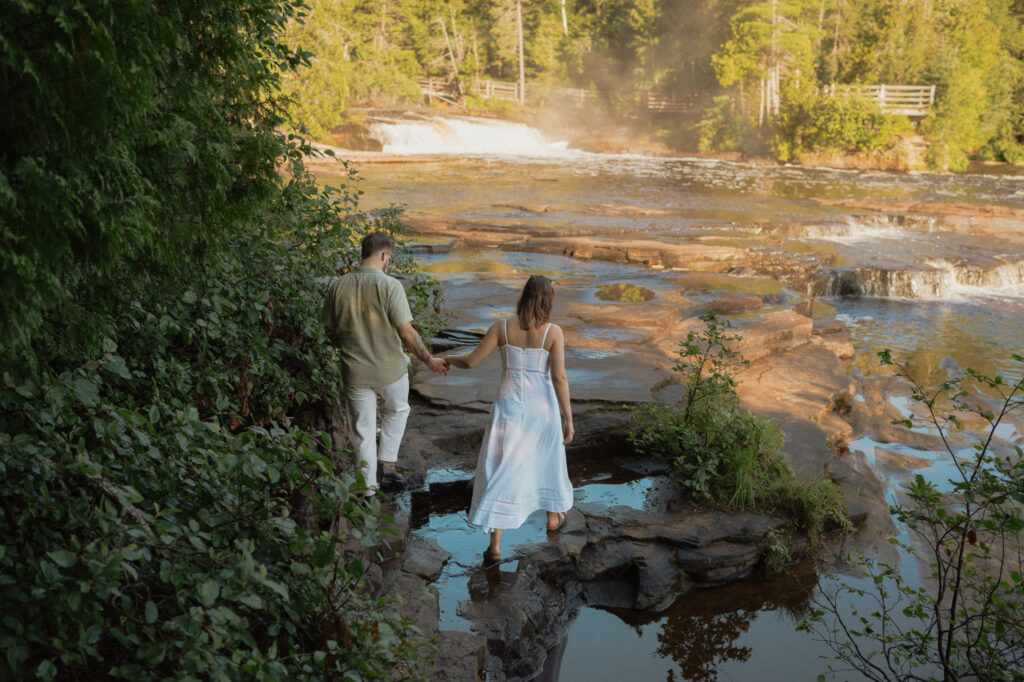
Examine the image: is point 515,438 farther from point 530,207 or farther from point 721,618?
point 530,207

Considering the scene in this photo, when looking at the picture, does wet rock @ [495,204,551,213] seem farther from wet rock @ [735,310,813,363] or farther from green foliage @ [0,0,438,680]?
green foliage @ [0,0,438,680]

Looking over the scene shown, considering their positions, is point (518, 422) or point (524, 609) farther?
point (518, 422)

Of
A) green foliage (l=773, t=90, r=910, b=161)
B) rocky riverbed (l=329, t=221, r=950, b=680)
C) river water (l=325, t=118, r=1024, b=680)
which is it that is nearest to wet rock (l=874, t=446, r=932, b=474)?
river water (l=325, t=118, r=1024, b=680)

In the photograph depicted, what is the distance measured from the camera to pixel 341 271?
649 cm

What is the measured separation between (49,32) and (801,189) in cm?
2847

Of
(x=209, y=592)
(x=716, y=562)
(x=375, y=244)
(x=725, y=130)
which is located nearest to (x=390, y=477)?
(x=375, y=244)

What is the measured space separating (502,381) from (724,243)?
13103 millimetres

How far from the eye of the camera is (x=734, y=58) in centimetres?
4403

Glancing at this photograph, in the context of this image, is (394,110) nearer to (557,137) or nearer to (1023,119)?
(557,137)

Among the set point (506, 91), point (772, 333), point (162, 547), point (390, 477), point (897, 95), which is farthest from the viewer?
point (506, 91)

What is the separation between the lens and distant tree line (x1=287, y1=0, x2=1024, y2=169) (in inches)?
1460

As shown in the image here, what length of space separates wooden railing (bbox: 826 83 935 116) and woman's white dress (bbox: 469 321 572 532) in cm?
3773

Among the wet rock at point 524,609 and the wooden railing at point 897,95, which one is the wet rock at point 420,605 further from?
the wooden railing at point 897,95

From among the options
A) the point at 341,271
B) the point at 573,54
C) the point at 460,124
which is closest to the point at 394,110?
the point at 460,124
